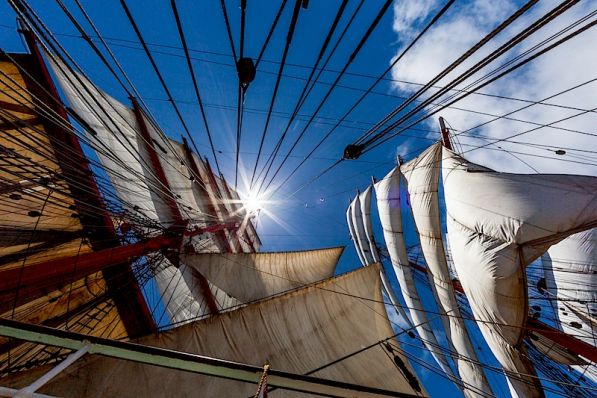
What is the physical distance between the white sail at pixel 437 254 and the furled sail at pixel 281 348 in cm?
508

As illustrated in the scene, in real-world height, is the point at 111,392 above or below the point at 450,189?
below

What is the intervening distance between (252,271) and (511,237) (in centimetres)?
944

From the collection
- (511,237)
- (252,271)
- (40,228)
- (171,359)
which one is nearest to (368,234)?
(252,271)

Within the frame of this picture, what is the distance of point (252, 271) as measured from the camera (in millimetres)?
11070

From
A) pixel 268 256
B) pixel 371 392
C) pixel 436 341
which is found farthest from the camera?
pixel 436 341

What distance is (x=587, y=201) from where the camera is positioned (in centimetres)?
664

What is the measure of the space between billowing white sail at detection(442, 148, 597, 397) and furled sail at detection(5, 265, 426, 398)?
10.8 ft

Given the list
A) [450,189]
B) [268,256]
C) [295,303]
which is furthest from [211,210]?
[450,189]

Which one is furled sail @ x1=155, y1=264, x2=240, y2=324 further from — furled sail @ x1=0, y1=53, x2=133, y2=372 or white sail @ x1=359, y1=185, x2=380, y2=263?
white sail @ x1=359, y1=185, x2=380, y2=263

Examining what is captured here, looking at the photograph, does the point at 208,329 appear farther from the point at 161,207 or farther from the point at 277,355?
the point at 161,207

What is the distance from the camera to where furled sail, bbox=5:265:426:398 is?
418cm

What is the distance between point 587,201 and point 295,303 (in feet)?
27.8

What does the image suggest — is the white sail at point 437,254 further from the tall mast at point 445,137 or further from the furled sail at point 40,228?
the furled sail at point 40,228

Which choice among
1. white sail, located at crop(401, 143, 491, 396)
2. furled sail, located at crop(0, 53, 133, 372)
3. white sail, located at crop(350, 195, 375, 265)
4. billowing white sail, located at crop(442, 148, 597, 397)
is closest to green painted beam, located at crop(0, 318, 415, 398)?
furled sail, located at crop(0, 53, 133, 372)
